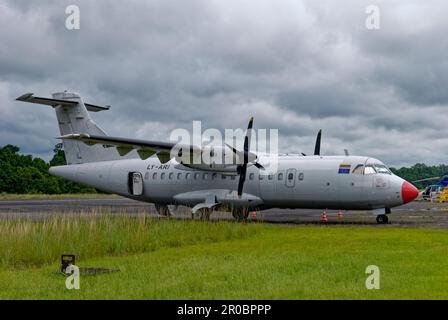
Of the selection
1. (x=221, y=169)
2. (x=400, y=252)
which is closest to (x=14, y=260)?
(x=400, y=252)

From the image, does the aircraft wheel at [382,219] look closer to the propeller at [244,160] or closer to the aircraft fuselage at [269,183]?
the aircraft fuselage at [269,183]

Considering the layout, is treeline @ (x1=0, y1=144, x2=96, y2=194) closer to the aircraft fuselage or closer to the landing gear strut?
the aircraft fuselage

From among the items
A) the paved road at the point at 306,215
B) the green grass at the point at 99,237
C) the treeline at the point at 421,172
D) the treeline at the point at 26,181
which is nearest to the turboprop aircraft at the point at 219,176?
the paved road at the point at 306,215

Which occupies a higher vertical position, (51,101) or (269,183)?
(51,101)

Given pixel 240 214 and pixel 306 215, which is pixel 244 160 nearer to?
pixel 240 214

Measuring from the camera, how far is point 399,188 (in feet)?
76.2

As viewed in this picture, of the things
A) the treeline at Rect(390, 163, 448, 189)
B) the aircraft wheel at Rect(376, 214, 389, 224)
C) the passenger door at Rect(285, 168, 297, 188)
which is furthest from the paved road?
the treeline at Rect(390, 163, 448, 189)

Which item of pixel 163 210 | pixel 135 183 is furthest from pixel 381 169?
pixel 135 183

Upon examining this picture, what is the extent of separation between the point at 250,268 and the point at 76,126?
886 inches

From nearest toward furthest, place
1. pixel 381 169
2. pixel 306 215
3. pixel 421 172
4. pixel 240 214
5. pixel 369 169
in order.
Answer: pixel 369 169
pixel 381 169
pixel 240 214
pixel 306 215
pixel 421 172

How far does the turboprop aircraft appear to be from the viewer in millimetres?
23984

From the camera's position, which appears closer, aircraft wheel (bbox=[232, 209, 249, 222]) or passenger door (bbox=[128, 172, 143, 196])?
aircraft wheel (bbox=[232, 209, 249, 222])

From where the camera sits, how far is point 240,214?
27.3 m
